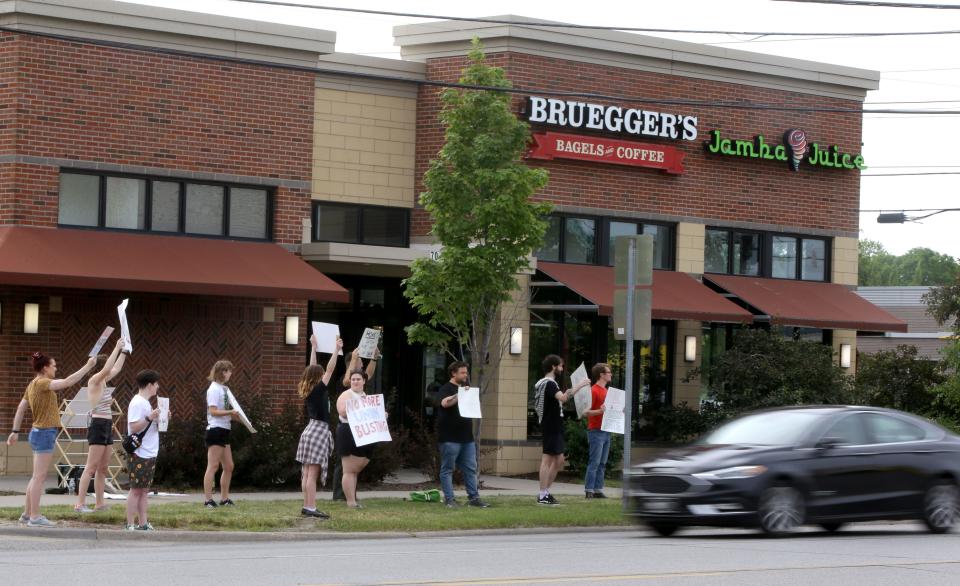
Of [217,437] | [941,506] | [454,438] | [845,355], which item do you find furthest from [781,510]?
[845,355]

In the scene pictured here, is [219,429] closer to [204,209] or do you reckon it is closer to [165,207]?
[165,207]

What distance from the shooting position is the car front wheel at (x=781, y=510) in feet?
51.6

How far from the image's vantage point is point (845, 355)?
97.9 feet

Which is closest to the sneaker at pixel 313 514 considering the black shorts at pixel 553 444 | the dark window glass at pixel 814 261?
the black shorts at pixel 553 444

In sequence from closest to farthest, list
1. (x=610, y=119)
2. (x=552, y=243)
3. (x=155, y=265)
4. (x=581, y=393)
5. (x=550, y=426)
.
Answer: (x=550, y=426), (x=581, y=393), (x=155, y=265), (x=610, y=119), (x=552, y=243)

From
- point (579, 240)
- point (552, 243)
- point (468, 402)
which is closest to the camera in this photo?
point (468, 402)

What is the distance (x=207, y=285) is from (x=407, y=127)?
18.1 feet

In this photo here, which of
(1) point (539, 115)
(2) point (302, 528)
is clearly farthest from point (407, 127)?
(2) point (302, 528)

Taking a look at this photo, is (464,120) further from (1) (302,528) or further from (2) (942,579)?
(2) (942,579)

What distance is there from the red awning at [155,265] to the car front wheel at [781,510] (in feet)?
29.7

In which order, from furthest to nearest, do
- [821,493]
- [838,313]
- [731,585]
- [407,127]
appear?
[838,313]
[407,127]
[821,493]
[731,585]

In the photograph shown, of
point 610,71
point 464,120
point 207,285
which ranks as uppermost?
point 610,71

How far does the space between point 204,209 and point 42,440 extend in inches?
338

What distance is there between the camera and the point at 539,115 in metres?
25.3
